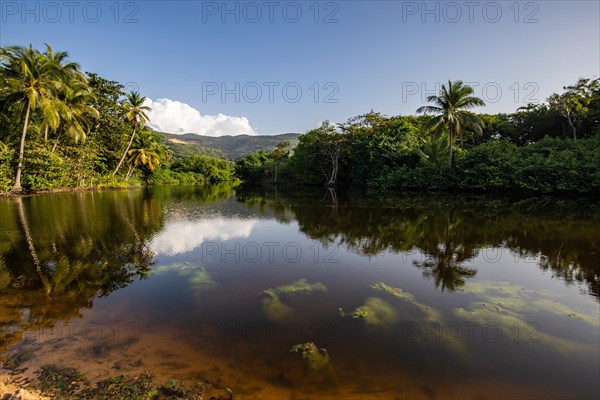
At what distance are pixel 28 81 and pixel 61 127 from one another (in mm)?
9183

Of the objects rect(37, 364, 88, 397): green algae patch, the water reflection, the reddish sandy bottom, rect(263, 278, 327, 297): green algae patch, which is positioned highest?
the water reflection

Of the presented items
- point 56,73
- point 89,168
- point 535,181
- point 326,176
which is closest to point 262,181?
point 326,176

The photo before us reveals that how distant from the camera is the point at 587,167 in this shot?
23266mm

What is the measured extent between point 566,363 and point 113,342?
21.2 ft

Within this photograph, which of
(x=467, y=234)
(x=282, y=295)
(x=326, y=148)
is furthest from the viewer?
(x=326, y=148)

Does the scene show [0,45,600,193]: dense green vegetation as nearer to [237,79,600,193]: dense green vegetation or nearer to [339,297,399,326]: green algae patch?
[237,79,600,193]: dense green vegetation

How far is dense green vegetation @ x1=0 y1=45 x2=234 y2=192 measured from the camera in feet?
83.8

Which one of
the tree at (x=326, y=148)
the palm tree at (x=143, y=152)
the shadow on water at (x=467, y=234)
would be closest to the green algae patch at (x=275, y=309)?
the shadow on water at (x=467, y=234)

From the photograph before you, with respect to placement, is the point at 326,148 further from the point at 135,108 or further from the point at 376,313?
the point at 376,313

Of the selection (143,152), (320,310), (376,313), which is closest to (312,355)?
(320,310)

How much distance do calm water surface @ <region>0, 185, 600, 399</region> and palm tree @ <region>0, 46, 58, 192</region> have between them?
18.8 m

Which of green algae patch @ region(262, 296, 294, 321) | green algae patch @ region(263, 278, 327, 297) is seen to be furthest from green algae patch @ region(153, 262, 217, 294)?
green algae patch @ region(262, 296, 294, 321)

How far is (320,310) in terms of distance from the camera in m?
5.90

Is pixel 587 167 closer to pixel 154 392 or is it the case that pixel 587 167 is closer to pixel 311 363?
pixel 311 363
